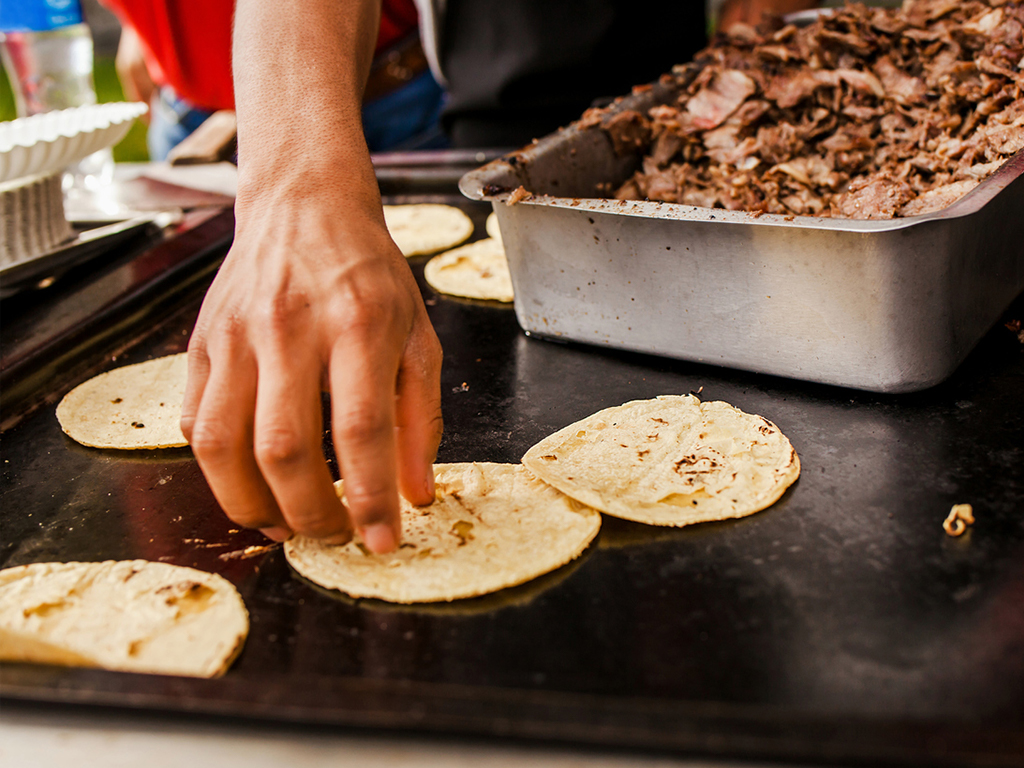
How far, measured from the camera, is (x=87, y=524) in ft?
3.95

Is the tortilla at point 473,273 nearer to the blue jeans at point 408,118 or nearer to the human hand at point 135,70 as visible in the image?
the blue jeans at point 408,118

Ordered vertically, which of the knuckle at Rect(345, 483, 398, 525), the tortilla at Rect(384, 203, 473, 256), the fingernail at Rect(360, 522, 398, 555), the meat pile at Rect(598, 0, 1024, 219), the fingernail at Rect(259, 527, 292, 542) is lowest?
the fingernail at Rect(259, 527, 292, 542)

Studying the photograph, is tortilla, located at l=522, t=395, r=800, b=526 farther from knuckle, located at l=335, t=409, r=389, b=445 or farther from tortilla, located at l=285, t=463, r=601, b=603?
knuckle, located at l=335, t=409, r=389, b=445

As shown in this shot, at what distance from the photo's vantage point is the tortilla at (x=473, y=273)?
5.90 ft

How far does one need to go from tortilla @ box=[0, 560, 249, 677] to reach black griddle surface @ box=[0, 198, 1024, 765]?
42 mm

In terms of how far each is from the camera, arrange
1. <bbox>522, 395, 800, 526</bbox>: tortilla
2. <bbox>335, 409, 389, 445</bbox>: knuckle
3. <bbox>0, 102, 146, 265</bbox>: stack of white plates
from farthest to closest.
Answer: <bbox>0, 102, 146, 265</bbox>: stack of white plates → <bbox>522, 395, 800, 526</bbox>: tortilla → <bbox>335, 409, 389, 445</bbox>: knuckle

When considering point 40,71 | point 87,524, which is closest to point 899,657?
point 87,524

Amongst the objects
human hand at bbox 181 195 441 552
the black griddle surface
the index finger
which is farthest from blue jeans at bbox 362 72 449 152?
the index finger

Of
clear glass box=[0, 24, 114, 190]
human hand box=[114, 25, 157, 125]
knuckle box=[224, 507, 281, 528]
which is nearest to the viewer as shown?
knuckle box=[224, 507, 281, 528]

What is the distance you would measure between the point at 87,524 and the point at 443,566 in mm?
562

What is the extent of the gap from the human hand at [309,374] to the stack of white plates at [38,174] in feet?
3.67

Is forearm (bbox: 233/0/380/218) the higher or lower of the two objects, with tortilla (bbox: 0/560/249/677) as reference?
higher

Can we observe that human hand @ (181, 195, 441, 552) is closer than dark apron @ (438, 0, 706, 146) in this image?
Yes

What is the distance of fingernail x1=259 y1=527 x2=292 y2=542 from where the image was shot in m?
1.05
